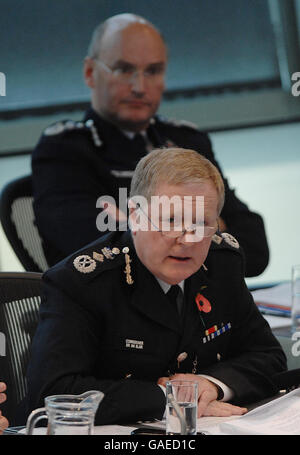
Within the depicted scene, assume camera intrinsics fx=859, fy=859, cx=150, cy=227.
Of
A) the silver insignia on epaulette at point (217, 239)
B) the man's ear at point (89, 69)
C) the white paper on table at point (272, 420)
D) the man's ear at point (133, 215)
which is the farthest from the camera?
the man's ear at point (89, 69)

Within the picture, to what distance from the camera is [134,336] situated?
2.05 metres

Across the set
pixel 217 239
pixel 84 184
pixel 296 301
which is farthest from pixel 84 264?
pixel 84 184

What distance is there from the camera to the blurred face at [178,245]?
6.34 ft

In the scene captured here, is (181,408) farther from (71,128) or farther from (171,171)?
(71,128)

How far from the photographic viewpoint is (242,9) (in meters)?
4.87

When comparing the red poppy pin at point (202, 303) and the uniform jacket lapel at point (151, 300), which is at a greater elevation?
the uniform jacket lapel at point (151, 300)

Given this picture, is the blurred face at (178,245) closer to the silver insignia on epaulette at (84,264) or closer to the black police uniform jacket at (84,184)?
the silver insignia on epaulette at (84,264)

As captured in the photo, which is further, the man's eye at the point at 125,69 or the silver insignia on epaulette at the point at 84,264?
the man's eye at the point at 125,69

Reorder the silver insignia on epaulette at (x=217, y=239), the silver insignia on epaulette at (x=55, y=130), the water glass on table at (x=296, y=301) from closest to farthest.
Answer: the silver insignia on epaulette at (x=217, y=239) < the water glass on table at (x=296, y=301) < the silver insignia on epaulette at (x=55, y=130)

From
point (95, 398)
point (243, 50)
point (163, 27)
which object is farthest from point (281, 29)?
point (95, 398)

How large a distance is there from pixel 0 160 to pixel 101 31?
1476 millimetres

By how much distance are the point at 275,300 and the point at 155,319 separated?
2.99 feet

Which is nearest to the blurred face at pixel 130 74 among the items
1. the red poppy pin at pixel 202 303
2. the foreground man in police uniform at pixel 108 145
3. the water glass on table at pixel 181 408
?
the foreground man in police uniform at pixel 108 145
